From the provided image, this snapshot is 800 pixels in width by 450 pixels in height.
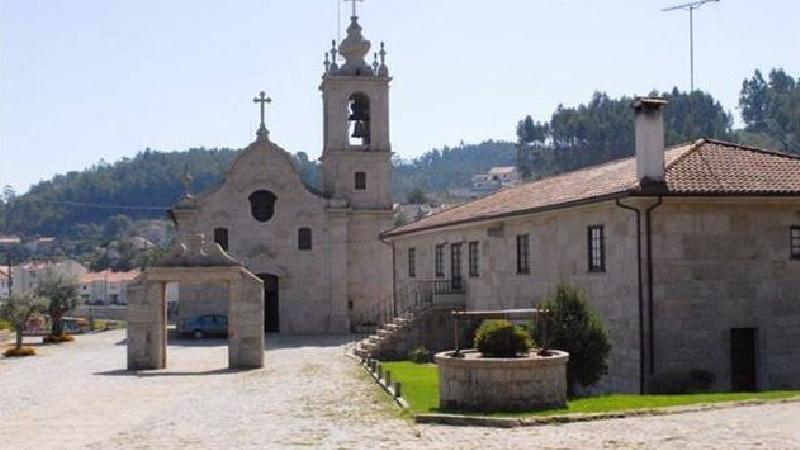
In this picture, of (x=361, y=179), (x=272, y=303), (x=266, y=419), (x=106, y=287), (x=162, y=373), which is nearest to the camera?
(x=266, y=419)

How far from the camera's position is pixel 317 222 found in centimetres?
5000

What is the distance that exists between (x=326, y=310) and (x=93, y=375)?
20.5 m

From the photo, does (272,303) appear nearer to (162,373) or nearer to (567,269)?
(162,373)

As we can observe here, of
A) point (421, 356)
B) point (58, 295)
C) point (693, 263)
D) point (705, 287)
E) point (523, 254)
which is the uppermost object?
point (523, 254)

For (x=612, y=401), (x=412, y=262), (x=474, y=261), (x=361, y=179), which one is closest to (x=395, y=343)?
(x=474, y=261)

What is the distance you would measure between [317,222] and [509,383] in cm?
3260

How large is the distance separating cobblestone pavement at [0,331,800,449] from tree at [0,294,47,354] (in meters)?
10.9

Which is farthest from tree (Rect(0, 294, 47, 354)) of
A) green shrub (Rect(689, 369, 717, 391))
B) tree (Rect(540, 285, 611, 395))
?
green shrub (Rect(689, 369, 717, 391))

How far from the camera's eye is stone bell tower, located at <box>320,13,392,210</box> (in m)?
50.4

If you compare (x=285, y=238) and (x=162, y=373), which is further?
(x=285, y=238)

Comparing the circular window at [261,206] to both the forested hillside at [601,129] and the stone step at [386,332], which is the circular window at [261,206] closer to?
the stone step at [386,332]

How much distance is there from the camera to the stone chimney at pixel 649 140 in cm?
2301

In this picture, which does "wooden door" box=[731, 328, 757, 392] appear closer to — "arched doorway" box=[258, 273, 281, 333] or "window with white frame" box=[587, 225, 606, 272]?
"window with white frame" box=[587, 225, 606, 272]

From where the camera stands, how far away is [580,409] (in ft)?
59.1
